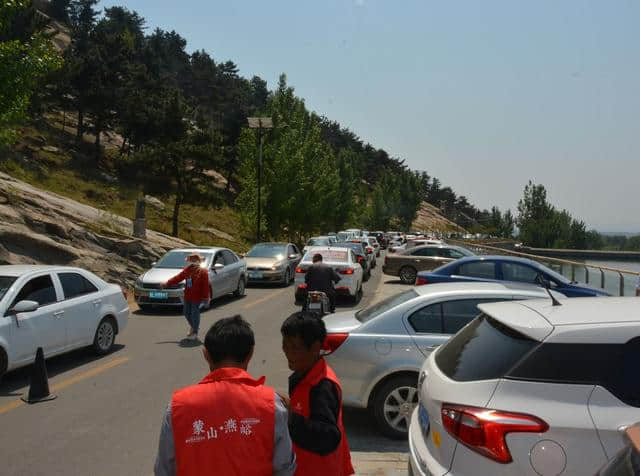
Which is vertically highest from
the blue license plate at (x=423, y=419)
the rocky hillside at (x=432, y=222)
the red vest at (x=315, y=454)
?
the rocky hillside at (x=432, y=222)

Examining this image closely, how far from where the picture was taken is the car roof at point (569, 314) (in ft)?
11.1

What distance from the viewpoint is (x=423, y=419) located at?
12.5 feet

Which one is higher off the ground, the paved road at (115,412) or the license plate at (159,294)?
the license plate at (159,294)

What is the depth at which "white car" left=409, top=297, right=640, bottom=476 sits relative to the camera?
3.04 meters

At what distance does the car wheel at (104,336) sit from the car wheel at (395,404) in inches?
225

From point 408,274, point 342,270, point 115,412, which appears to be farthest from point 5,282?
point 408,274

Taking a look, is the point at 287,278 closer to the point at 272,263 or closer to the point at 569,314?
the point at 272,263

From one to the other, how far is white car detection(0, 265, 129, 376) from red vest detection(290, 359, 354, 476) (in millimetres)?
6043

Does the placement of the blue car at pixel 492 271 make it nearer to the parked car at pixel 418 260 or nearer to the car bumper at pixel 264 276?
the car bumper at pixel 264 276

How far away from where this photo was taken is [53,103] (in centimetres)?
5169

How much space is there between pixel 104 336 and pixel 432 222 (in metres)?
142

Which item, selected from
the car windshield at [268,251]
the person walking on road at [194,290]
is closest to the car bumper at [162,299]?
the person walking on road at [194,290]

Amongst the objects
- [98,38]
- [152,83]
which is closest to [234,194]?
[152,83]

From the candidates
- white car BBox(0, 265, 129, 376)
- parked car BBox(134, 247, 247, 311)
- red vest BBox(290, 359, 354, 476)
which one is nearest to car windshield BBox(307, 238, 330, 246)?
parked car BBox(134, 247, 247, 311)
